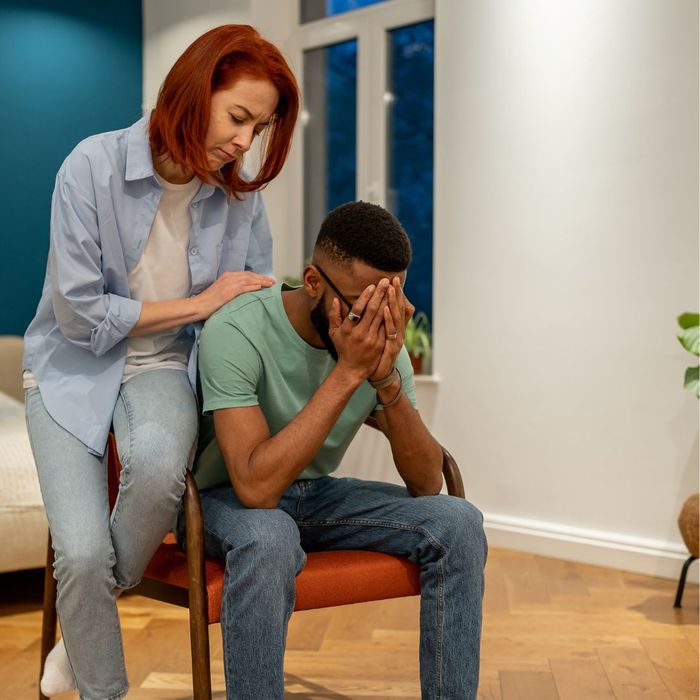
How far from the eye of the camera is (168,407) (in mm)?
1870

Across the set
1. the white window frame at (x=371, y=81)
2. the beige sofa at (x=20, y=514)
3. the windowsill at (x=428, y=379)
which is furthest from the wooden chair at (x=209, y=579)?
the white window frame at (x=371, y=81)

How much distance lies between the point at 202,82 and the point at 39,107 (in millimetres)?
3600

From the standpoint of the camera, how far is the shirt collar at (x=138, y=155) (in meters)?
1.93

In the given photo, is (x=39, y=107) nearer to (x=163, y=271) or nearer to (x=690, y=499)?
(x=163, y=271)

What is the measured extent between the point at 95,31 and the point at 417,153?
6.26 feet

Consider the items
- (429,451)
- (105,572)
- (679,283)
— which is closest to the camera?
(105,572)

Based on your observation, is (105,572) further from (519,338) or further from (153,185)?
(519,338)

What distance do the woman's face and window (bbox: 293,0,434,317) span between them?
2800mm

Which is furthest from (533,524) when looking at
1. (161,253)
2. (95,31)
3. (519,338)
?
(95,31)

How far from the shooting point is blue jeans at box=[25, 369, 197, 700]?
5.86ft

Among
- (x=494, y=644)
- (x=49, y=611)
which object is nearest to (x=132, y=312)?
(x=49, y=611)

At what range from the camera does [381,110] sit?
4758mm

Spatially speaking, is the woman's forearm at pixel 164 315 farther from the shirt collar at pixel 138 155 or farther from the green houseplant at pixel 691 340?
the green houseplant at pixel 691 340

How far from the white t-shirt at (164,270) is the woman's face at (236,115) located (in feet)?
0.48
